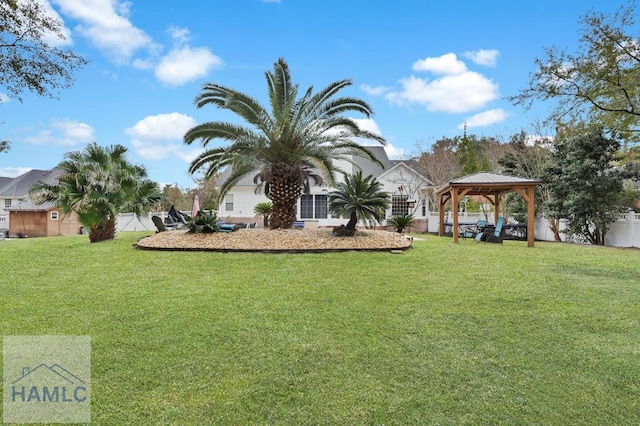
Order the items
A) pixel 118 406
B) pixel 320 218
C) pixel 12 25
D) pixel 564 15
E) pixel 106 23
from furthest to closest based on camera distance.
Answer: pixel 320 218
pixel 564 15
pixel 106 23
pixel 12 25
pixel 118 406

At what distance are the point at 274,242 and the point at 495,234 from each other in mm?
9049

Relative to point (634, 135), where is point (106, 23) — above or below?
above

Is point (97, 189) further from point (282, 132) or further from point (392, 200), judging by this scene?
point (392, 200)

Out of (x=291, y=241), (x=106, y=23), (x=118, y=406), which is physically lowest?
(x=118, y=406)

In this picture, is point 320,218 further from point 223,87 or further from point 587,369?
point 587,369

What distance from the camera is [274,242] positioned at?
11633 mm

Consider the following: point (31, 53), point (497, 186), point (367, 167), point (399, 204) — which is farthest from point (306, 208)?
point (31, 53)

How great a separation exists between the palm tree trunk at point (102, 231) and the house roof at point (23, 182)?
2814 centimetres

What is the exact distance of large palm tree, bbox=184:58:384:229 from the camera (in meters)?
12.7

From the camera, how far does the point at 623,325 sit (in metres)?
4.92

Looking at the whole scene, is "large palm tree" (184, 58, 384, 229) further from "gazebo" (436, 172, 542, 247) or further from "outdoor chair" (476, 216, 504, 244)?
"outdoor chair" (476, 216, 504, 244)

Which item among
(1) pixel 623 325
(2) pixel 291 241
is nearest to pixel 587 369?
(1) pixel 623 325

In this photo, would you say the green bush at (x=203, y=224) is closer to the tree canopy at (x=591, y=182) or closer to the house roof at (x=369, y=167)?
the house roof at (x=369, y=167)

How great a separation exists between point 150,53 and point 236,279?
9.59m
